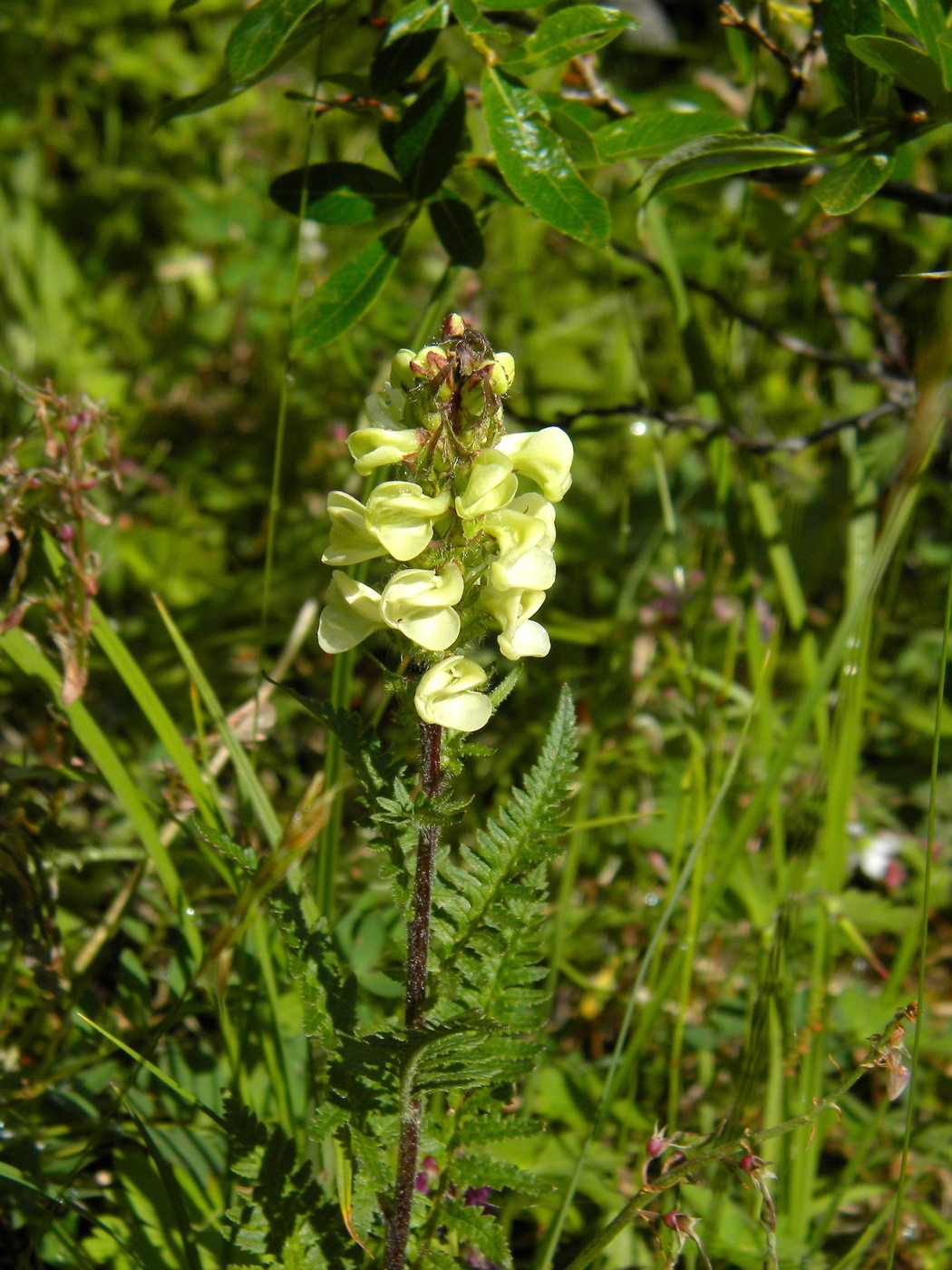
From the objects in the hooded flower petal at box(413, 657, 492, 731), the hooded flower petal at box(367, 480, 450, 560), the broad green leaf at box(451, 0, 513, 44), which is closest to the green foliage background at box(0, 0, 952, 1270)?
the broad green leaf at box(451, 0, 513, 44)

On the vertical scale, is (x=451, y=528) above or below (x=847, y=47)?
below

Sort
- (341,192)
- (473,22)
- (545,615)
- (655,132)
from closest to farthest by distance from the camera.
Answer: (473,22) < (655,132) < (341,192) < (545,615)

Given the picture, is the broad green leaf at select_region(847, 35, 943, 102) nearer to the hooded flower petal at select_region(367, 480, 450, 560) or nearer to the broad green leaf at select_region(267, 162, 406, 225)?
the broad green leaf at select_region(267, 162, 406, 225)

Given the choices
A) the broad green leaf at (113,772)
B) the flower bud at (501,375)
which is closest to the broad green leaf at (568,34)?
the flower bud at (501,375)

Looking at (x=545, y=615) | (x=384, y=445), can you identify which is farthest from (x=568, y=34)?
(x=545, y=615)

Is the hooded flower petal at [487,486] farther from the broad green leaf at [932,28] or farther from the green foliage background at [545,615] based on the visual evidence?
the broad green leaf at [932,28]

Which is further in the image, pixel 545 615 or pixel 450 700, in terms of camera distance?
pixel 545 615

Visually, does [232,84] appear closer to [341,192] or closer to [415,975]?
[341,192]
